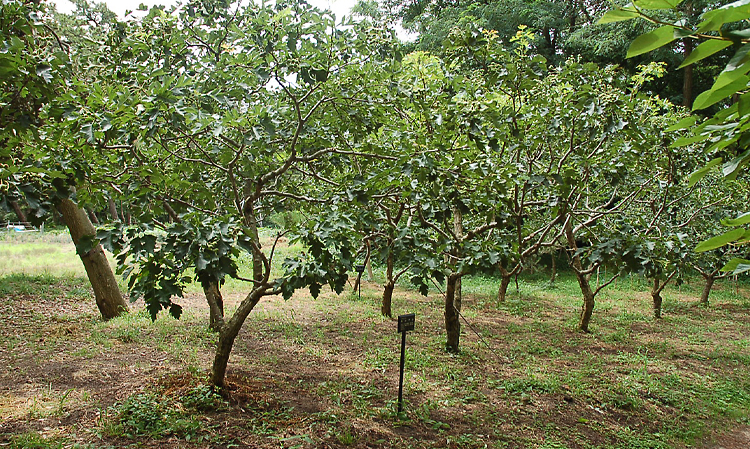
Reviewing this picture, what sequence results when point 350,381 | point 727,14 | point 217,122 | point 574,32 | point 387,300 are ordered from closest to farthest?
point 727,14, point 217,122, point 350,381, point 387,300, point 574,32

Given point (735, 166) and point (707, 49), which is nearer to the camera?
point (707, 49)

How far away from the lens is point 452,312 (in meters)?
5.44

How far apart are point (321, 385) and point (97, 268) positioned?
3.81 metres

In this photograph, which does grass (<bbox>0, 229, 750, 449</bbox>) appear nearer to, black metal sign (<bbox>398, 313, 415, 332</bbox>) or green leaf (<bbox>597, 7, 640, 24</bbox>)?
black metal sign (<bbox>398, 313, 415, 332</bbox>)

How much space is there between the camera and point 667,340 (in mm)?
7234

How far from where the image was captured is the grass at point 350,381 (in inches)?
135

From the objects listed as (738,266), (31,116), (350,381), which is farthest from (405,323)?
(738,266)

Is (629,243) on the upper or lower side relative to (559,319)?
upper

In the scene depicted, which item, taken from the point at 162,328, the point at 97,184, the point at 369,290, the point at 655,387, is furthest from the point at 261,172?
the point at 369,290

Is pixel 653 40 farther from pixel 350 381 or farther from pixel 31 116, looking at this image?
pixel 350 381

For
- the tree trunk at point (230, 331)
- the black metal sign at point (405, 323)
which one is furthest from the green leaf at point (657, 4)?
the black metal sign at point (405, 323)

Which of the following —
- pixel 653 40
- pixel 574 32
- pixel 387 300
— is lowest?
pixel 387 300

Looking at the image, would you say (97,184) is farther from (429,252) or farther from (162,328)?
(162,328)

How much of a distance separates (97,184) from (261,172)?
106cm
